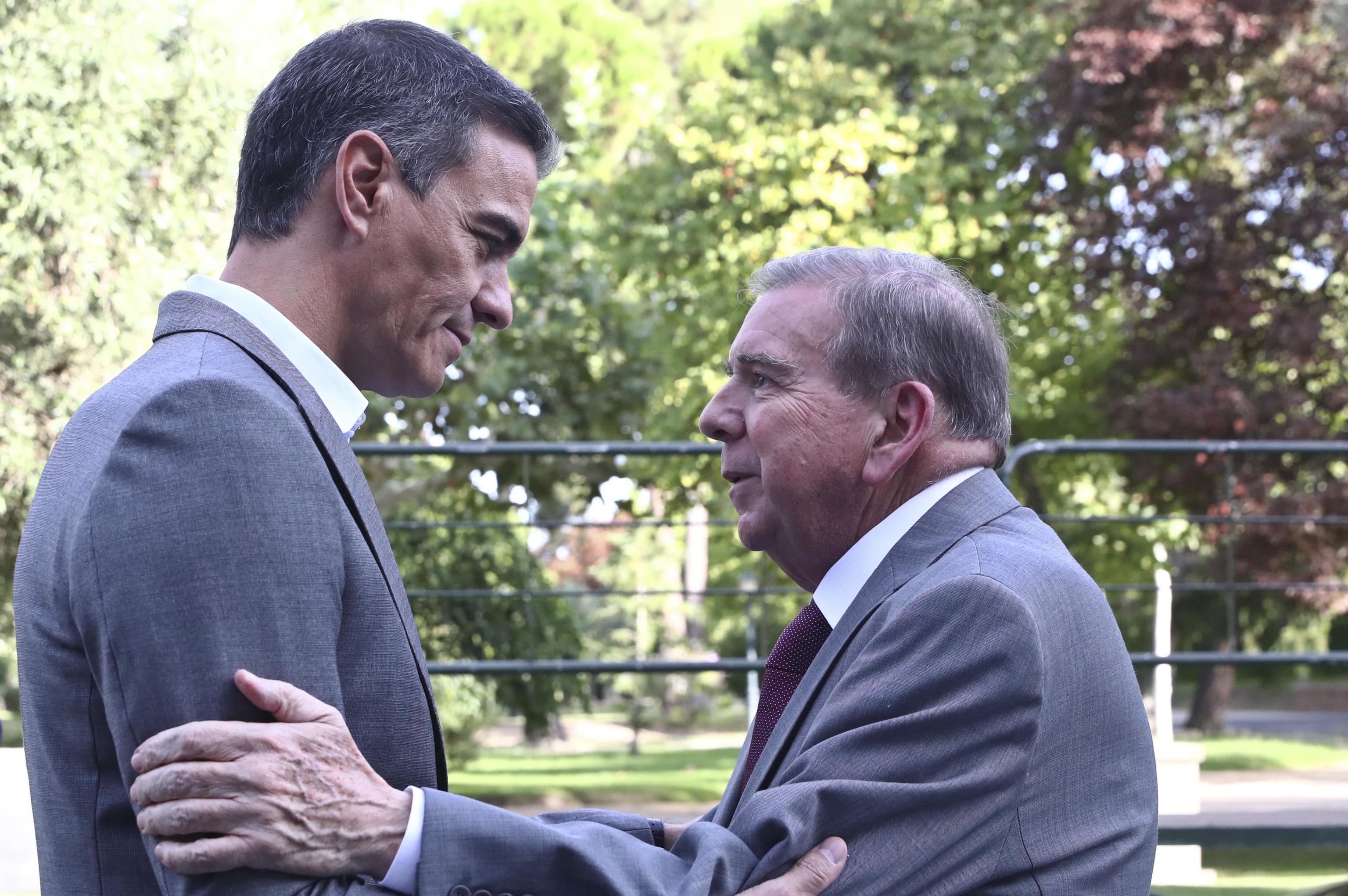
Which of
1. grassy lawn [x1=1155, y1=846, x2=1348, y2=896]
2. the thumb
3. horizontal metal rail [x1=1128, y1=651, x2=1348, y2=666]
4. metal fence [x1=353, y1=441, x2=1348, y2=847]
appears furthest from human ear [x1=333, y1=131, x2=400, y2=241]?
horizontal metal rail [x1=1128, y1=651, x2=1348, y2=666]

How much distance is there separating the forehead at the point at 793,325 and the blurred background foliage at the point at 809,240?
6623mm

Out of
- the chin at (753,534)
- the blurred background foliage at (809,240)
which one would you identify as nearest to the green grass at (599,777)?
the blurred background foliage at (809,240)

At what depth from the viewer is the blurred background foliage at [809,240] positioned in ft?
35.0

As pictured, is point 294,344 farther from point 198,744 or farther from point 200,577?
point 198,744

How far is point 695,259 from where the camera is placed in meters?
15.0

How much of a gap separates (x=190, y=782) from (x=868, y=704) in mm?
851

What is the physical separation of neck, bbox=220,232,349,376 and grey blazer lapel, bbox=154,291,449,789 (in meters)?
0.07

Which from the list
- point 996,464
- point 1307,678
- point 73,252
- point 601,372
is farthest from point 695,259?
point 1307,678

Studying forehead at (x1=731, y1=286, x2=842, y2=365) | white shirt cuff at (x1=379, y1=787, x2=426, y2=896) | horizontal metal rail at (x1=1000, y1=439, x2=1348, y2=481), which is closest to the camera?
white shirt cuff at (x1=379, y1=787, x2=426, y2=896)

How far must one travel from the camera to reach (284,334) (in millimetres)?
1675

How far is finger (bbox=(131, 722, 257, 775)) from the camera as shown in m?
1.33

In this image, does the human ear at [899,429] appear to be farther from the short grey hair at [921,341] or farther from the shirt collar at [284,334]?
the shirt collar at [284,334]

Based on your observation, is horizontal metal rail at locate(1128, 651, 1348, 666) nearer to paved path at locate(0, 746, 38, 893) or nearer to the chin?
the chin

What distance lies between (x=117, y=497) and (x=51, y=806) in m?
0.39
